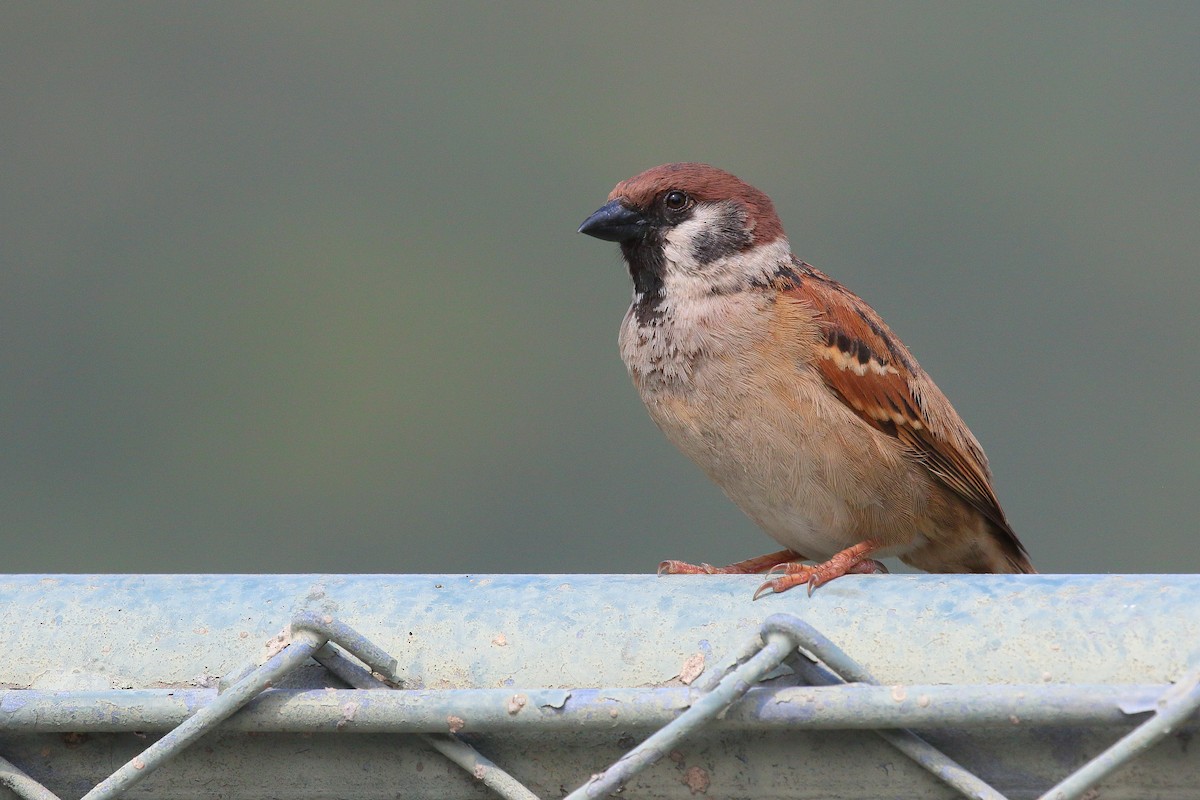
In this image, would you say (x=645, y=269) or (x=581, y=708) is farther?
(x=645, y=269)

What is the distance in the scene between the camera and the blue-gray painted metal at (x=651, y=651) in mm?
960

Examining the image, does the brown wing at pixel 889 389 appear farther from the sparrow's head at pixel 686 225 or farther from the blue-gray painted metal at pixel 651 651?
the blue-gray painted metal at pixel 651 651

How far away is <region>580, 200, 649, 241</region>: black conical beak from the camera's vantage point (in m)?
2.66

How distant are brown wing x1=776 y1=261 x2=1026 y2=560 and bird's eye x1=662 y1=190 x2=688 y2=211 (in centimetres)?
26

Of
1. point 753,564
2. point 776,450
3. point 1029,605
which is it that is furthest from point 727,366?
point 1029,605

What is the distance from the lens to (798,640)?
37.9 inches

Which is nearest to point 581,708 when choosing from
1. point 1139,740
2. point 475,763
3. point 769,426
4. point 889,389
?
point 475,763

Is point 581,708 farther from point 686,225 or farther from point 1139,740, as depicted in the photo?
point 686,225

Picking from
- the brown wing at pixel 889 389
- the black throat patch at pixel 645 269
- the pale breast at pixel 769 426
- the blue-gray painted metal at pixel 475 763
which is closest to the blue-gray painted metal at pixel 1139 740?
the blue-gray painted metal at pixel 475 763

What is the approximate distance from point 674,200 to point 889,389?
1.90ft

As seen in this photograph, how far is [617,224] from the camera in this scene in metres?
2.67

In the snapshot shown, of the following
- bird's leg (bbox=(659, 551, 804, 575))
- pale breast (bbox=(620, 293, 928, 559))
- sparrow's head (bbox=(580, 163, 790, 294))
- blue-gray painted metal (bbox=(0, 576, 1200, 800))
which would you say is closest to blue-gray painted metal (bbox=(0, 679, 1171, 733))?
blue-gray painted metal (bbox=(0, 576, 1200, 800))

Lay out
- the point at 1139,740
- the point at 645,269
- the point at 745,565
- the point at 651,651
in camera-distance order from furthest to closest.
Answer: the point at 645,269
the point at 745,565
the point at 651,651
the point at 1139,740

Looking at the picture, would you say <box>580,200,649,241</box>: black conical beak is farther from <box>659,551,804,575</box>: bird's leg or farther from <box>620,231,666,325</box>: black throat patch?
<box>659,551,804,575</box>: bird's leg
